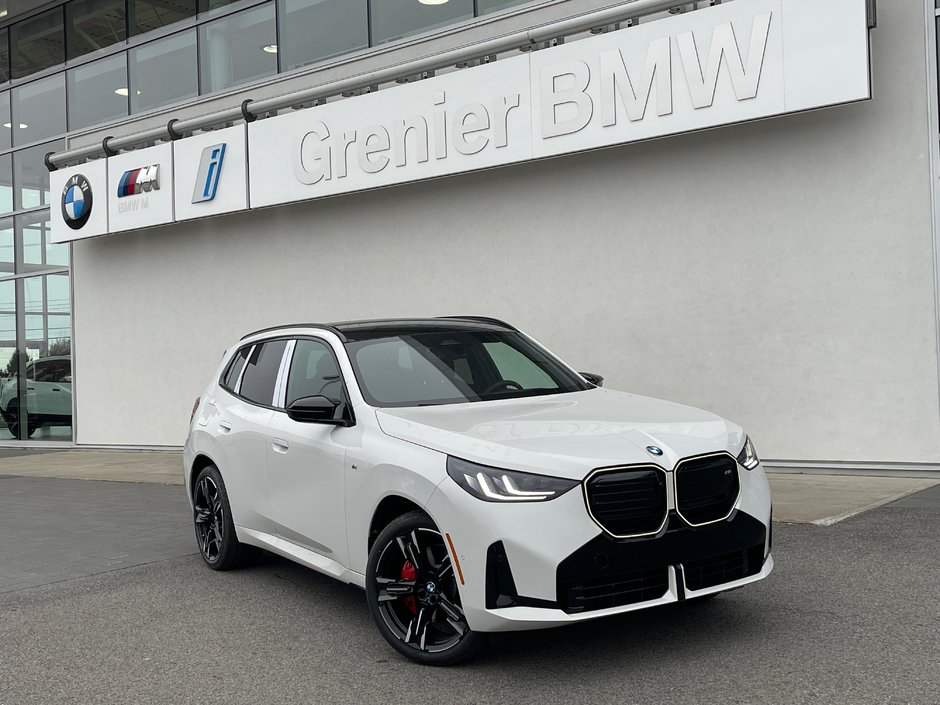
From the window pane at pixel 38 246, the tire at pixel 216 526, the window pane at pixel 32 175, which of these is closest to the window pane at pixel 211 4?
the window pane at pixel 32 175

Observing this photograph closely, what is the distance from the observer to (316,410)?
5305 millimetres

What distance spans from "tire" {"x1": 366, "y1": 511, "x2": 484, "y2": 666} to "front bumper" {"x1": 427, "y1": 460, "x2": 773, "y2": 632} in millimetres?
210

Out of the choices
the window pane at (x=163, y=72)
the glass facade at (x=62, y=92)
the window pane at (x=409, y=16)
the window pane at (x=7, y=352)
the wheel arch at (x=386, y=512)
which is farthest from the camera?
the window pane at (x=7, y=352)

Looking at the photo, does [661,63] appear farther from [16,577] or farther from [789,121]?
[16,577]

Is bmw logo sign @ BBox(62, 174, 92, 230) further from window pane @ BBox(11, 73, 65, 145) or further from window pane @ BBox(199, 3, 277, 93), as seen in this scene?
window pane @ BBox(199, 3, 277, 93)

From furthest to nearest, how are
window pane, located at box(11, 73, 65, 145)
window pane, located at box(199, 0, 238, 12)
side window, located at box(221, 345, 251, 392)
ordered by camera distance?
window pane, located at box(11, 73, 65, 145) → window pane, located at box(199, 0, 238, 12) → side window, located at box(221, 345, 251, 392)

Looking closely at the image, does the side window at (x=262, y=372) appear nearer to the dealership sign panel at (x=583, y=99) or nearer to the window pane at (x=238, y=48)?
the dealership sign panel at (x=583, y=99)

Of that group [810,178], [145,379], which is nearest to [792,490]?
[810,178]

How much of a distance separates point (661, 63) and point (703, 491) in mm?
7788

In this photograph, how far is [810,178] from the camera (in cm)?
1088

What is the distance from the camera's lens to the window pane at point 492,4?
13.6 meters

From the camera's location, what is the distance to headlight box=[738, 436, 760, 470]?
4.82 meters

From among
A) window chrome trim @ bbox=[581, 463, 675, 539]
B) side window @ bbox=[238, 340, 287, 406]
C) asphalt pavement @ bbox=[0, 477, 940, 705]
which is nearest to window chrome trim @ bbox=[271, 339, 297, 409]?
side window @ bbox=[238, 340, 287, 406]

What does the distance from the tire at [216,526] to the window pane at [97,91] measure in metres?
13.5
